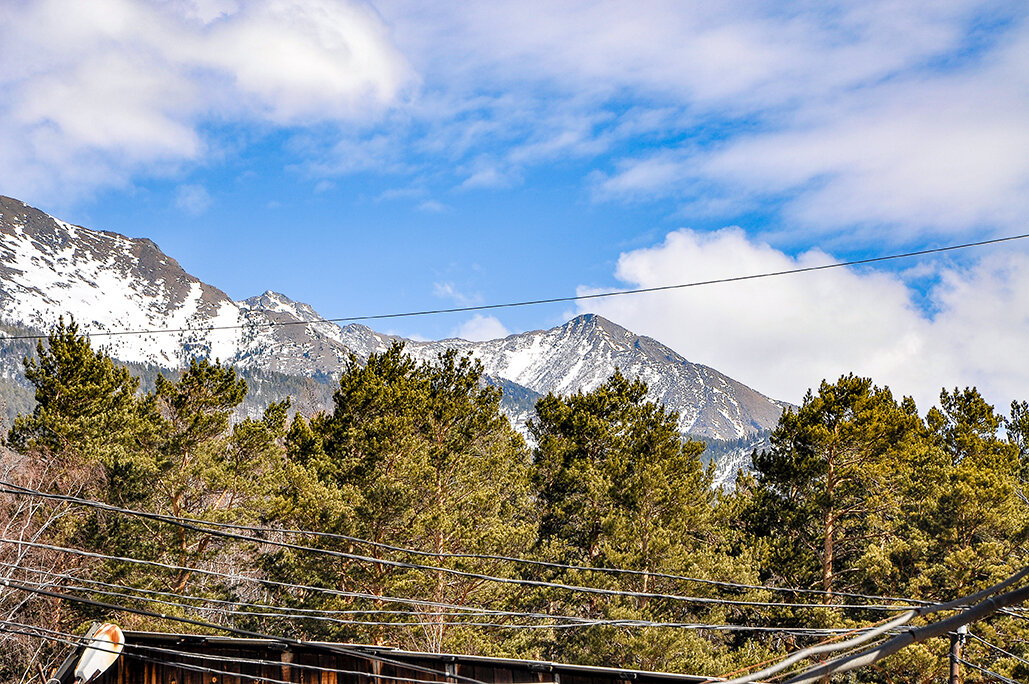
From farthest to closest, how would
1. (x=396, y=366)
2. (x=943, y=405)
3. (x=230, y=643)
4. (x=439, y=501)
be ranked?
(x=943, y=405) < (x=396, y=366) < (x=439, y=501) < (x=230, y=643)

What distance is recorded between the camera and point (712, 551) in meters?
24.0

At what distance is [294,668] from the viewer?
12.2 metres

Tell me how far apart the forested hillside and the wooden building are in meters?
9.70

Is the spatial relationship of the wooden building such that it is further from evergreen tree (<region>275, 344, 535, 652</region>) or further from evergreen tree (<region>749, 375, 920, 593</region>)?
evergreen tree (<region>749, 375, 920, 593</region>)

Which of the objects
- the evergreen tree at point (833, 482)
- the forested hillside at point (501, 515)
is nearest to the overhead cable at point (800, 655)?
the forested hillside at point (501, 515)

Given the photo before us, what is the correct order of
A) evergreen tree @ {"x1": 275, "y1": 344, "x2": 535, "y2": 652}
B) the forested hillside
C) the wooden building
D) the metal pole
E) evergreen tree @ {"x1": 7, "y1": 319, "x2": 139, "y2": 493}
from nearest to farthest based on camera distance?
the metal pole → the wooden building → the forested hillside → evergreen tree @ {"x1": 275, "y1": 344, "x2": 535, "y2": 652} → evergreen tree @ {"x1": 7, "y1": 319, "x2": 139, "y2": 493}

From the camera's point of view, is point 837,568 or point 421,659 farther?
point 837,568

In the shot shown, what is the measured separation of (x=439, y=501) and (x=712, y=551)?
8.81 metres

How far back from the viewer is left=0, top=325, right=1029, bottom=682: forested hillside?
22469 mm

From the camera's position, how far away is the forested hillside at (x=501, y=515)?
22.5 meters

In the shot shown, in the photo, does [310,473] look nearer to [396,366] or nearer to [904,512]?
[396,366]

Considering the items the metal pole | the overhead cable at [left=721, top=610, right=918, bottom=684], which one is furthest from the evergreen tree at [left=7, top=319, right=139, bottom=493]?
the overhead cable at [left=721, top=610, right=918, bottom=684]

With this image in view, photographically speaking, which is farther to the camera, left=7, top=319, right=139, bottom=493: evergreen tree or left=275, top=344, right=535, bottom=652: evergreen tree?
left=7, top=319, right=139, bottom=493: evergreen tree

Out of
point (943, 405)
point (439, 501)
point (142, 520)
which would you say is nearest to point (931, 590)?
point (943, 405)
